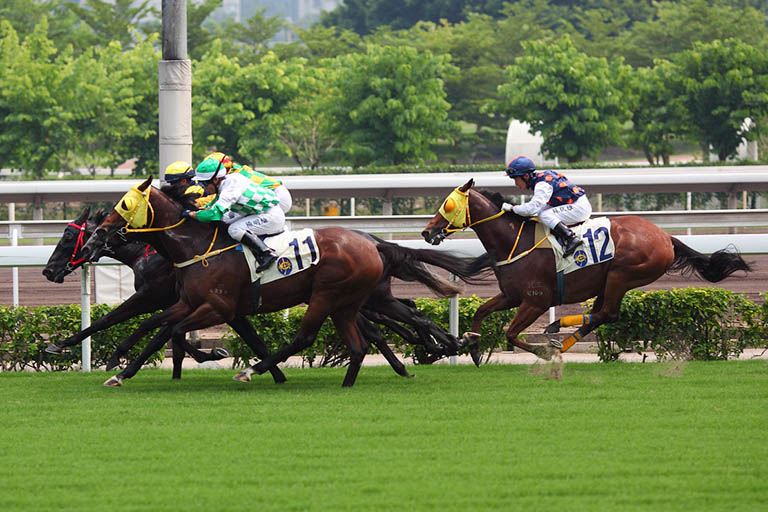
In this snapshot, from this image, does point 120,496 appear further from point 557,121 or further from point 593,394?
point 557,121

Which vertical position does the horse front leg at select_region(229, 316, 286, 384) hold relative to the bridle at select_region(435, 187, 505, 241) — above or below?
below

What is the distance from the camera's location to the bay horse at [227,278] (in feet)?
23.5

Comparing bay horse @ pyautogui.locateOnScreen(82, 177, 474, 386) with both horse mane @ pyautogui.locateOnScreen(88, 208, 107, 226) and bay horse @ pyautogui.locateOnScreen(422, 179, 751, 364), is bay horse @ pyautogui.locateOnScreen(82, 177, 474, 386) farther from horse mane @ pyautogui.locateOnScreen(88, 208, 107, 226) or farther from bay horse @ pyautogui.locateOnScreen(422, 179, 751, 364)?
bay horse @ pyautogui.locateOnScreen(422, 179, 751, 364)

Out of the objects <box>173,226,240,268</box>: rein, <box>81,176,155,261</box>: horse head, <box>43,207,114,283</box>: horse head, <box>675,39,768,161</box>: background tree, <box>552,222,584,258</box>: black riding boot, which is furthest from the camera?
<box>675,39,768,161</box>: background tree

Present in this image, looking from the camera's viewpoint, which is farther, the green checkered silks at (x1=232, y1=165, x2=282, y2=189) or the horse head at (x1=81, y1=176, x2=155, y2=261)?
the green checkered silks at (x1=232, y1=165, x2=282, y2=189)

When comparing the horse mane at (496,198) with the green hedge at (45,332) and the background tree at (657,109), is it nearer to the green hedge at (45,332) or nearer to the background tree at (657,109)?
the green hedge at (45,332)

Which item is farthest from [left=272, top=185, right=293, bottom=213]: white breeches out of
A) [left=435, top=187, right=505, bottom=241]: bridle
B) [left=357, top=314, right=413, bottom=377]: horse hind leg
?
[left=435, top=187, right=505, bottom=241]: bridle

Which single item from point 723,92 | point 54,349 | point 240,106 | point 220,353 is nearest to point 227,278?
point 220,353

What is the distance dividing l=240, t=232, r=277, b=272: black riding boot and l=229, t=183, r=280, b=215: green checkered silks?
17 centimetres

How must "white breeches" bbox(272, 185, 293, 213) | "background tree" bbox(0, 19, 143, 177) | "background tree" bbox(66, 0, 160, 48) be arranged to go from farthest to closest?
"background tree" bbox(66, 0, 160, 48) → "background tree" bbox(0, 19, 143, 177) → "white breeches" bbox(272, 185, 293, 213)

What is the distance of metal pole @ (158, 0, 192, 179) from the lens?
9.09 m

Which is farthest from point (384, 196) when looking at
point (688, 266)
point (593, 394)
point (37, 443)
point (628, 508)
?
point (628, 508)

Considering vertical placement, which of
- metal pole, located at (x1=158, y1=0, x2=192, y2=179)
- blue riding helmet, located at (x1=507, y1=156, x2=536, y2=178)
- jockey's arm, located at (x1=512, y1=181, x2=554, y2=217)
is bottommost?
jockey's arm, located at (x1=512, y1=181, x2=554, y2=217)

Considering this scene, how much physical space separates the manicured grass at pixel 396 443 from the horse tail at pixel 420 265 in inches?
24.8
